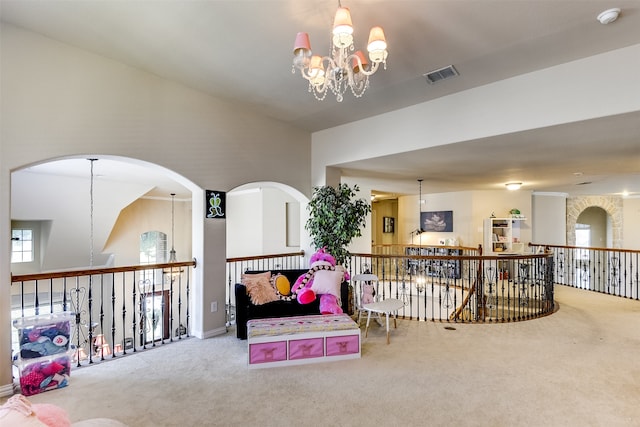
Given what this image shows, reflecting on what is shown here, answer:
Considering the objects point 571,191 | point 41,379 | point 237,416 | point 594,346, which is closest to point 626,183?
point 571,191

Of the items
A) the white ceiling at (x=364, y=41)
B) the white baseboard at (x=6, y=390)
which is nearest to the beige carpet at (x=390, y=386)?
the white baseboard at (x=6, y=390)

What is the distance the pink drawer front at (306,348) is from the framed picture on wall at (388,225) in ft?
30.7

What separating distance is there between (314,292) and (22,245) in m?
7.22

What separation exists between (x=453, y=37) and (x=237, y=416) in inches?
143

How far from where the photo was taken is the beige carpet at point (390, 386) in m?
2.41

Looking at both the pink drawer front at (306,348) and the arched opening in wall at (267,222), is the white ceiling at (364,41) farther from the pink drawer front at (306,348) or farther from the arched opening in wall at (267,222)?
the arched opening in wall at (267,222)

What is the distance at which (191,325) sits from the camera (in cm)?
425

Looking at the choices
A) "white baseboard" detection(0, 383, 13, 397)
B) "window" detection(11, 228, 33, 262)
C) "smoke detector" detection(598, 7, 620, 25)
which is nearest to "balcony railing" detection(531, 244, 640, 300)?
"smoke detector" detection(598, 7, 620, 25)

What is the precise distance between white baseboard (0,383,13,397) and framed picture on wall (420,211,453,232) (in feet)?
31.0

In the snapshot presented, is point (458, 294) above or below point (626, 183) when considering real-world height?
below

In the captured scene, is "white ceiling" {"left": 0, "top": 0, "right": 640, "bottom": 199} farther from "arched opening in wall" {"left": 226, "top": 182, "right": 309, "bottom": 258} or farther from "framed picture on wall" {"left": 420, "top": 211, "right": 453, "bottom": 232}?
"framed picture on wall" {"left": 420, "top": 211, "right": 453, "bottom": 232}

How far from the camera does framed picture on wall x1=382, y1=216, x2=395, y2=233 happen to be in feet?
40.4

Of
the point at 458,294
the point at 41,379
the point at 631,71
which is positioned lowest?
the point at 458,294

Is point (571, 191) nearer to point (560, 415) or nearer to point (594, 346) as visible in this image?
point (594, 346)
